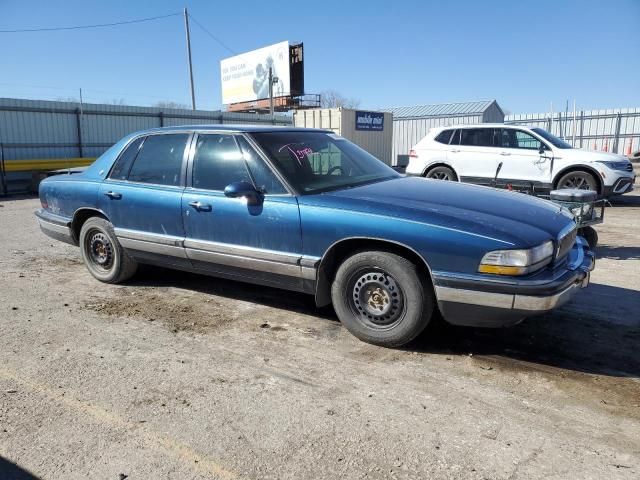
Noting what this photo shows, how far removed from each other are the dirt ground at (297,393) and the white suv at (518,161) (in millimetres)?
6298

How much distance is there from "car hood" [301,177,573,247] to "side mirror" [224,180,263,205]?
1.24 feet

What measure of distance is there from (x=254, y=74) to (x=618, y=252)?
1603 inches

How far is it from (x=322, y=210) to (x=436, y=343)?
1314mm

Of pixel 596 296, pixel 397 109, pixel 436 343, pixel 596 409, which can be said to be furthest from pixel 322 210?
pixel 397 109

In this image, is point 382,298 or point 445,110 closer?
point 382,298

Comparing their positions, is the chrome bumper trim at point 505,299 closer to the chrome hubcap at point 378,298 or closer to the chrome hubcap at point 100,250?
the chrome hubcap at point 378,298

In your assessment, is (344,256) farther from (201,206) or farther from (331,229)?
(201,206)

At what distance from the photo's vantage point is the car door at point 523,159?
35.3 feet

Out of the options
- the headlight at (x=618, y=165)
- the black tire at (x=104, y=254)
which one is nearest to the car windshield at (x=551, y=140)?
the headlight at (x=618, y=165)

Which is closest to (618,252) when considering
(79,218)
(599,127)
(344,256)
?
(344,256)

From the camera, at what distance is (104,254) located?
5.49 metres

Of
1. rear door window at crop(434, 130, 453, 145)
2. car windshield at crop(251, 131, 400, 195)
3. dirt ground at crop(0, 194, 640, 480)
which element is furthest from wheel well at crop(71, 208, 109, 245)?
rear door window at crop(434, 130, 453, 145)

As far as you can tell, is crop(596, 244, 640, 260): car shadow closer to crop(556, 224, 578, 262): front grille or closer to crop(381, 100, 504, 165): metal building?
crop(556, 224, 578, 262): front grille

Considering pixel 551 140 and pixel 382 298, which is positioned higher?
pixel 551 140
